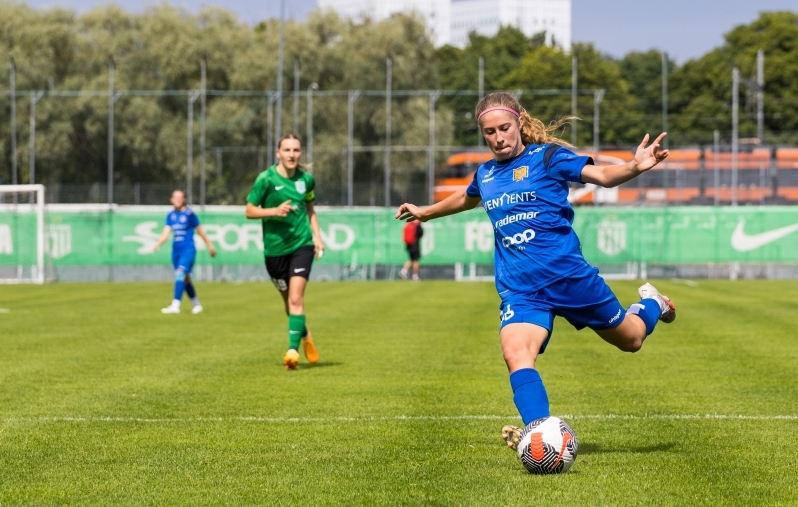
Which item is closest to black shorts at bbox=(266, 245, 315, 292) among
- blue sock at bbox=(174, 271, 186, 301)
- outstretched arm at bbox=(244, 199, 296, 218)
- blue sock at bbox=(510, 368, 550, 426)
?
outstretched arm at bbox=(244, 199, 296, 218)

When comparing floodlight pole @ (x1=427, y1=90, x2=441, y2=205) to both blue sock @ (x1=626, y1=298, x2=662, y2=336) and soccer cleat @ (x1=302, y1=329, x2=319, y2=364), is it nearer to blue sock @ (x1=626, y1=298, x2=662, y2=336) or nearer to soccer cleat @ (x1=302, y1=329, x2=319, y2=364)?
soccer cleat @ (x1=302, y1=329, x2=319, y2=364)

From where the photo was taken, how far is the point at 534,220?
6309mm

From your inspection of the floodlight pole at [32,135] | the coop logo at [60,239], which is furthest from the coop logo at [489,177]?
the floodlight pole at [32,135]

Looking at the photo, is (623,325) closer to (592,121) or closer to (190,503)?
(190,503)

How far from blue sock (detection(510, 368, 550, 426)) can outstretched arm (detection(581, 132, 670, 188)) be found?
1.01 metres

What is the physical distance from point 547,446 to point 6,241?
103 feet

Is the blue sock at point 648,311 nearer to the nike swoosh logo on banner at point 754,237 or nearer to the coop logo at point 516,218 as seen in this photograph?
the coop logo at point 516,218

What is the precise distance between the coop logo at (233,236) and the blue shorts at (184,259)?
48.1ft

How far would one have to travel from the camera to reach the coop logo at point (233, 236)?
35594 millimetres

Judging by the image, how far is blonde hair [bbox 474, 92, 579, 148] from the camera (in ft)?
20.8

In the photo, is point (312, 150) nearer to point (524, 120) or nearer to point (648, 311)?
point (648, 311)

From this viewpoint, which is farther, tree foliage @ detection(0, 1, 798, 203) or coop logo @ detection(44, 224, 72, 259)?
tree foliage @ detection(0, 1, 798, 203)

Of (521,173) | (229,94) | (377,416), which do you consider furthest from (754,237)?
(521,173)

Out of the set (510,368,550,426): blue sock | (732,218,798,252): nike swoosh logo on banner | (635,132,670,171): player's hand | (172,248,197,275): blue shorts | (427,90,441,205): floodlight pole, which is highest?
(427,90,441,205): floodlight pole
